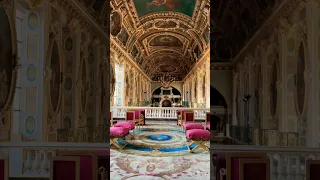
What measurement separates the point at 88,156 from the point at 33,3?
1798 mm

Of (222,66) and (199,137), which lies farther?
(199,137)

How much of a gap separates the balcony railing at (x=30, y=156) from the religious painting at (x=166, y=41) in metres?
9.13

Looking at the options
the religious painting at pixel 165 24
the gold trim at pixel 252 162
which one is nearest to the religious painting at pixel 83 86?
the gold trim at pixel 252 162

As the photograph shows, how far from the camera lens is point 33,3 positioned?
2365 millimetres

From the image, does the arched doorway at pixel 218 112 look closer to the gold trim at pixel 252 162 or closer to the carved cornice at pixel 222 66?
the carved cornice at pixel 222 66

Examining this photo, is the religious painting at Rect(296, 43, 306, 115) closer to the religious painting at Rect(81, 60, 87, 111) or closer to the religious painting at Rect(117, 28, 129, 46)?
the religious painting at Rect(81, 60, 87, 111)

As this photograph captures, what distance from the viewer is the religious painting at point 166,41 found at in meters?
11.2

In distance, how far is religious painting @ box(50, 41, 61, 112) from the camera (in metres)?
2.39

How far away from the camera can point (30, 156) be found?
2389 millimetres

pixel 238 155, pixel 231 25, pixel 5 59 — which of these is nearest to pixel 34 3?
pixel 5 59

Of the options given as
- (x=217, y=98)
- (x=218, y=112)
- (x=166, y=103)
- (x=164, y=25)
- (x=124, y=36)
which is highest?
(x=164, y=25)

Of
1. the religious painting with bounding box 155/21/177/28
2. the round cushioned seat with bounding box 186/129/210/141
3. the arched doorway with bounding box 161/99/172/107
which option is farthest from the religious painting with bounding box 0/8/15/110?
the arched doorway with bounding box 161/99/172/107

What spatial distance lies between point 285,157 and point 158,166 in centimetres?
233

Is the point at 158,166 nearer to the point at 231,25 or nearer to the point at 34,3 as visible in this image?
the point at 231,25
